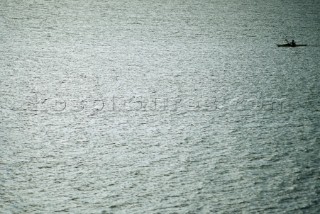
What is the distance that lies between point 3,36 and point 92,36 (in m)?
0.40

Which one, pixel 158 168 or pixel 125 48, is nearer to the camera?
pixel 158 168

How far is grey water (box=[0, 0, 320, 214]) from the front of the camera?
79cm

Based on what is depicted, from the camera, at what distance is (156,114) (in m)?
1.12

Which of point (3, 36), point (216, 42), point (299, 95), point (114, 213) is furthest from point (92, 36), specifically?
point (114, 213)


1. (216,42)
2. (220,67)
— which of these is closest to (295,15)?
(216,42)

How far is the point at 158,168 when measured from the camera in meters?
0.87

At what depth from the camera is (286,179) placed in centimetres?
83

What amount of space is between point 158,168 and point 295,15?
1651mm

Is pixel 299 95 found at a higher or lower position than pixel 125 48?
lower

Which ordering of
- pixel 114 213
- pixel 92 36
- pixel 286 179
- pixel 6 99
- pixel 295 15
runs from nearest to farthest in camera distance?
1. pixel 114 213
2. pixel 286 179
3. pixel 6 99
4. pixel 92 36
5. pixel 295 15

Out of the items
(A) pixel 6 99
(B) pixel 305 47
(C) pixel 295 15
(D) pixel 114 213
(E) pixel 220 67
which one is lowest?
(D) pixel 114 213

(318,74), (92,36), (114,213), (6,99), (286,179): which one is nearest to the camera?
(114,213)

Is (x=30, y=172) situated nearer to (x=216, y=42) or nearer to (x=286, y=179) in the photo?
(x=286, y=179)

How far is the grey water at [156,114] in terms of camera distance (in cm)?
79
